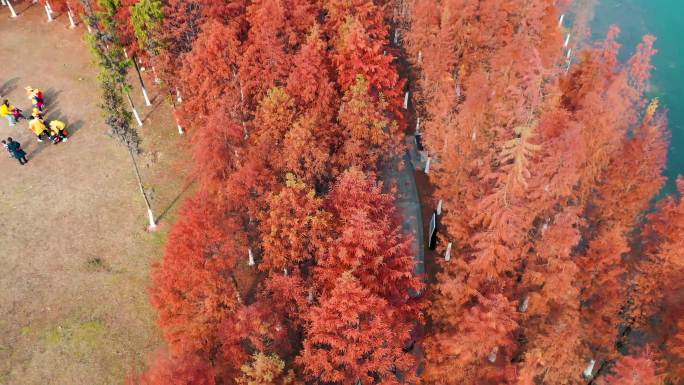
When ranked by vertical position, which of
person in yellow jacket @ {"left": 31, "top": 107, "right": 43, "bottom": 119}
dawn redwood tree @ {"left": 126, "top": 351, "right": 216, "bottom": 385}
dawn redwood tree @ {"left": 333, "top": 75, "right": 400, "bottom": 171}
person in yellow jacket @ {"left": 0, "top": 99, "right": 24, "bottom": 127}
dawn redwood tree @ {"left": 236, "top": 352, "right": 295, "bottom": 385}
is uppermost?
dawn redwood tree @ {"left": 333, "top": 75, "right": 400, "bottom": 171}

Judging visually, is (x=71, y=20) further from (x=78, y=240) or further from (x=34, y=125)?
(x=78, y=240)

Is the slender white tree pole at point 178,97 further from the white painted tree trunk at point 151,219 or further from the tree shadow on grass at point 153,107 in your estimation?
the white painted tree trunk at point 151,219

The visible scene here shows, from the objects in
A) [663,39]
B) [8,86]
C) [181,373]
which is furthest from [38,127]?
[663,39]

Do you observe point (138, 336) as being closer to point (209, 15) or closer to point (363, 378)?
point (363, 378)

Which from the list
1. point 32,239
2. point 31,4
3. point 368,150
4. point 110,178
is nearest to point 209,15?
point 110,178

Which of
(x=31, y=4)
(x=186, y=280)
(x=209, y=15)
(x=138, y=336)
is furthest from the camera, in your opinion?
(x=31, y=4)

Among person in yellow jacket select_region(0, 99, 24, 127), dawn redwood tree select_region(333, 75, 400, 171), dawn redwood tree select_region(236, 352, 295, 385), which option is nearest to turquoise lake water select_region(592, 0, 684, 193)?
dawn redwood tree select_region(333, 75, 400, 171)

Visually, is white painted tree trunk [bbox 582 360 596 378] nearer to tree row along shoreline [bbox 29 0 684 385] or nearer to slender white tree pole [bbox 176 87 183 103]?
tree row along shoreline [bbox 29 0 684 385]
